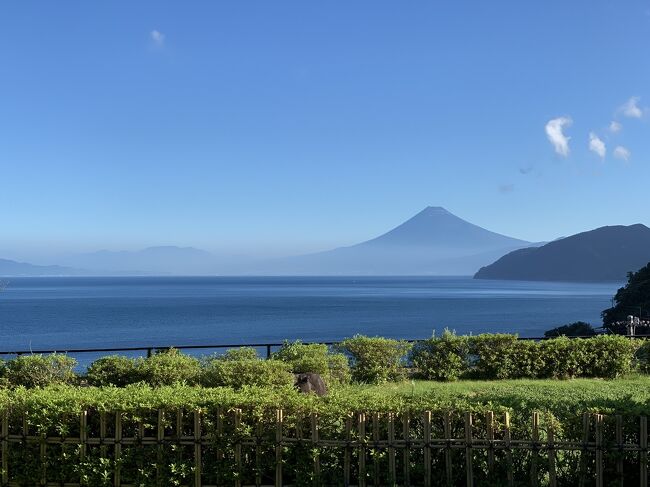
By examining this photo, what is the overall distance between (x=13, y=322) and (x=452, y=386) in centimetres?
8539

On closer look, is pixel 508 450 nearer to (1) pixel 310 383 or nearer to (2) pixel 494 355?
(1) pixel 310 383

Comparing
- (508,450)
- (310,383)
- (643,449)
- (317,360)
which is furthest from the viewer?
(317,360)

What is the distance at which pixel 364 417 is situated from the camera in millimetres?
5902

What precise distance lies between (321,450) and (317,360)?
6.86 metres

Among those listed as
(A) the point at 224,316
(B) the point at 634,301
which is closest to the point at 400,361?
(B) the point at 634,301

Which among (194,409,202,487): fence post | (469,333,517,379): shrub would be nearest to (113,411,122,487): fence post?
(194,409,202,487): fence post

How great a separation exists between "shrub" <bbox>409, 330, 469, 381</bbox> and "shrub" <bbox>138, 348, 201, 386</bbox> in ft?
19.0

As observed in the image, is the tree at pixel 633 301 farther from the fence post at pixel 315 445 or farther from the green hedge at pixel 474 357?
the fence post at pixel 315 445

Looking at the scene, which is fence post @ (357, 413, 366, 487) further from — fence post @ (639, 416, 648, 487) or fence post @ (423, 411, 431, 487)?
fence post @ (639, 416, 648, 487)

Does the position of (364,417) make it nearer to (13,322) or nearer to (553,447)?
(553,447)

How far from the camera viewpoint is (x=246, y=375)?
10.1 metres

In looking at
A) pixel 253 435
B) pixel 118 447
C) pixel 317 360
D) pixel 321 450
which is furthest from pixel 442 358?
pixel 118 447

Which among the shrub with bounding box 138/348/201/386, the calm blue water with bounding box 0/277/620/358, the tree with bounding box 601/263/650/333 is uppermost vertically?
the shrub with bounding box 138/348/201/386

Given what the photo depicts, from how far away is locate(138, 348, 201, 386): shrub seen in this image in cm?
1074
